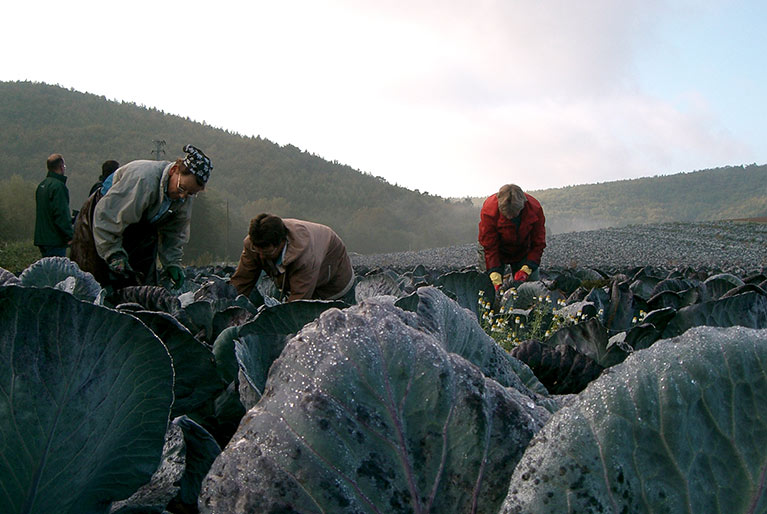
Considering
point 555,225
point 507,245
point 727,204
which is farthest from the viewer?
point 555,225

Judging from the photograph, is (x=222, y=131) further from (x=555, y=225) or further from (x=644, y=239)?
(x=644, y=239)

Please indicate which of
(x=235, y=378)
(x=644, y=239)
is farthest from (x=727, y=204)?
(x=235, y=378)

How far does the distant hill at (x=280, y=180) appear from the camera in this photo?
2854 inches

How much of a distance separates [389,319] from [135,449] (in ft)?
1.49

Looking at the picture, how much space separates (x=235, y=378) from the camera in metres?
1.49

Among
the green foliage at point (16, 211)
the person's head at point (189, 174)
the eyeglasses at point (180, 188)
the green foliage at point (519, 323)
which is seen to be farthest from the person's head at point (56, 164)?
the green foliage at point (16, 211)

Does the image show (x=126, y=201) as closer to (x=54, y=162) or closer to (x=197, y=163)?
(x=197, y=163)

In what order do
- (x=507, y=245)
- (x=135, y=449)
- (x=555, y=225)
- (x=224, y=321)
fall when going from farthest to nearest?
(x=555, y=225) → (x=507, y=245) → (x=224, y=321) → (x=135, y=449)

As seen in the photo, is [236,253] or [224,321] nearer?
[224,321]

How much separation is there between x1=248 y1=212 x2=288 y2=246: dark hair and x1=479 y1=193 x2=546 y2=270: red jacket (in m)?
3.11

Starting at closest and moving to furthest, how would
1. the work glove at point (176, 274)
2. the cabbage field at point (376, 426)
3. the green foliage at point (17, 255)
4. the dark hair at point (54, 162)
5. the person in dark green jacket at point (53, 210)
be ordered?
1. the cabbage field at point (376, 426)
2. the work glove at point (176, 274)
3. the dark hair at point (54, 162)
4. the person in dark green jacket at point (53, 210)
5. the green foliage at point (17, 255)

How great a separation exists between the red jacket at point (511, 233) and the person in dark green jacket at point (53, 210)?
6.03 metres

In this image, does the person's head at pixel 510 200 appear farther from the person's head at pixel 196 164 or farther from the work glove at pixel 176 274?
the work glove at pixel 176 274

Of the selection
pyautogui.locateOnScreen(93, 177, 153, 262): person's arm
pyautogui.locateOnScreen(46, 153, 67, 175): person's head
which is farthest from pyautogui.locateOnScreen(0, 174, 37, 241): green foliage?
pyautogui.locateOnScreen(93, 177, 153, 262): person's arm
